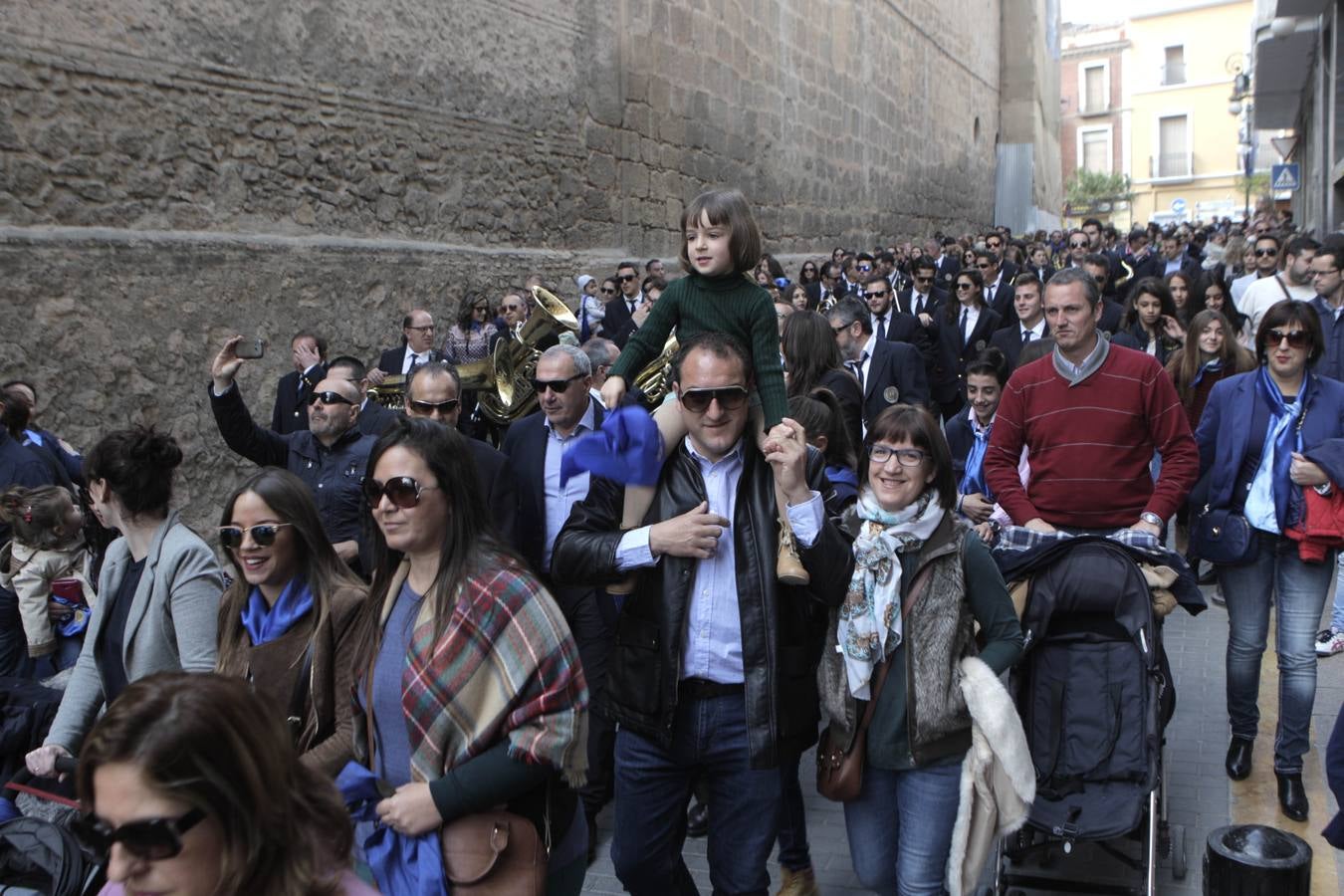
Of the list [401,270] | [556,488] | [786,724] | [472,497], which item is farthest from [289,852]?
[401,270]

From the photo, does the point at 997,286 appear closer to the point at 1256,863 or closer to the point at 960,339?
the point at 960,339

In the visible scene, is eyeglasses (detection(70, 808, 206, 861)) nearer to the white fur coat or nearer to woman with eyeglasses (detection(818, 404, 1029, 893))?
woman with eyeglasses (detection(818, 404, 1029, 893))

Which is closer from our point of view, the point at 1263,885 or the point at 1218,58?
the point at 1263,885

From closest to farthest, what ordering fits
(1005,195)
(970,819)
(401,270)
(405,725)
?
(405,725) < (970,819) < (401,270) < (1005,195)

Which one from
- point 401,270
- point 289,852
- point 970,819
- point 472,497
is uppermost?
point 401,270

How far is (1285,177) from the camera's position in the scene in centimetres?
2505

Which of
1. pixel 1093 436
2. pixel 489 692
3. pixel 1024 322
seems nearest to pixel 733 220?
pixel 1093 436

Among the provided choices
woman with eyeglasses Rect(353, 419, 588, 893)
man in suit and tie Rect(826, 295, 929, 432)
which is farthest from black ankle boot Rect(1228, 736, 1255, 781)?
woman with eyeglasses Rect(353, 419, 588, 893)

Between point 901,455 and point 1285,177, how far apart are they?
81.3 ft

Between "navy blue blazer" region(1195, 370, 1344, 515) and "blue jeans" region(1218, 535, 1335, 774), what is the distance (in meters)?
0.24

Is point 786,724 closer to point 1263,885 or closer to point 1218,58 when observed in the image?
point 1263,885

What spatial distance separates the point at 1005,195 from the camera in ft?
129

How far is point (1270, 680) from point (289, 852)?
5801 mm

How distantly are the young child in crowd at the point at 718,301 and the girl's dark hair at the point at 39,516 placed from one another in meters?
2.48
